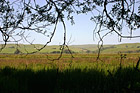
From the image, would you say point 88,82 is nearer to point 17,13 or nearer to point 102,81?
point 102,81

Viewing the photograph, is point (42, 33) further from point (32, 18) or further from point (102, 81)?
point (102, 81)

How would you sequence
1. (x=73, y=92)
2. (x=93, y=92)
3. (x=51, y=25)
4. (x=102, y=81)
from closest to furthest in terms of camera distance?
(x=73, y=92), (x=93, y=92), (x=102, y=81), (x=51, y=25)

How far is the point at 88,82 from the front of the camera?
358 cm

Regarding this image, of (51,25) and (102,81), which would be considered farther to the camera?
(51,25)

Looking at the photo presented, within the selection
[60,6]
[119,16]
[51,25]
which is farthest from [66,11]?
[119,16]

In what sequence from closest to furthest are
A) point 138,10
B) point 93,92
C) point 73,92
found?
point 73,92
point 93,92
point 138,10

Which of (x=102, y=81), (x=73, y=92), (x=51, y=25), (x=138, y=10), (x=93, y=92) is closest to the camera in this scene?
(x=73, y=92)

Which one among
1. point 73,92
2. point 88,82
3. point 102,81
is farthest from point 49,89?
point 102,81

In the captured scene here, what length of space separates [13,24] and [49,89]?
2.02 metres

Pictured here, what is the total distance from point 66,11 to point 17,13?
139cm

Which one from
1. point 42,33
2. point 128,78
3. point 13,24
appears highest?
point 13,24

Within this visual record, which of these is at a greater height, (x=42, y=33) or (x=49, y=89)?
(x=42, y=33)

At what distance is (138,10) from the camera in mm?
3438

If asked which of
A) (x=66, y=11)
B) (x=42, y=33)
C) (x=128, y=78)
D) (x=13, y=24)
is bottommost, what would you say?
(x=128, y=78)
